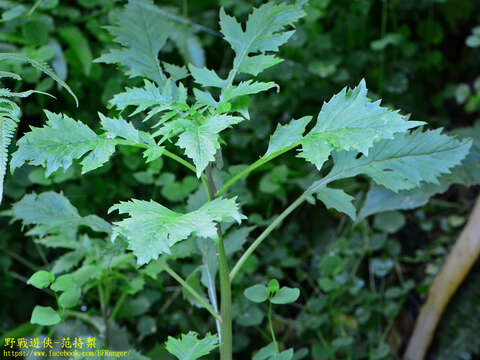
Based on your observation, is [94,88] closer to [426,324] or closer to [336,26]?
[336,26]

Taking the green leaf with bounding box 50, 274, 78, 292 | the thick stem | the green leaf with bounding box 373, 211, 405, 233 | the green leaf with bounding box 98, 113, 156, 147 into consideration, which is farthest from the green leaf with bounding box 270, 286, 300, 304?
the green leaf with bounding box 373, 211, 405, 233

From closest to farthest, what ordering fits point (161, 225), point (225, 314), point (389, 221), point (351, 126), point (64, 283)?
point (161, 225) < point (351, 126) < point (225, 314) < point (64, 283) < point (389, 221)

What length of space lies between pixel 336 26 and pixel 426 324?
4.33 ft

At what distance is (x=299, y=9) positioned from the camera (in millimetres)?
Result: 1177

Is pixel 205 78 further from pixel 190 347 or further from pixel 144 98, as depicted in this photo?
pixel 190 347

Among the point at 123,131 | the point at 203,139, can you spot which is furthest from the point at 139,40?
the point at 203,139

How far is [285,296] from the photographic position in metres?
1.12

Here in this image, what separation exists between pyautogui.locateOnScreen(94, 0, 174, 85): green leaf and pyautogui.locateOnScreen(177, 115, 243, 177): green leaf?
335 millimetres

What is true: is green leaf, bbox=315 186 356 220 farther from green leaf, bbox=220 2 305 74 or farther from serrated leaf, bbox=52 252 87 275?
serrated leaf, bbox=52 252 87 275

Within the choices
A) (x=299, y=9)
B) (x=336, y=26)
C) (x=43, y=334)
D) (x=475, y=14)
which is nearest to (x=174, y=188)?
(x=43, y=334)

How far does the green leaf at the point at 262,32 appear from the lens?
115 cm

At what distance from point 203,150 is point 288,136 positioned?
0.65 feet

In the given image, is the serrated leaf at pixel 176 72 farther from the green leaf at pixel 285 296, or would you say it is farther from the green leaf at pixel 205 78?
the green leaf at pixel 285 296

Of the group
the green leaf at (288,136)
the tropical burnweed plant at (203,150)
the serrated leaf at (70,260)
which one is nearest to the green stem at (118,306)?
the tropical burnweed plant at (203,150)
